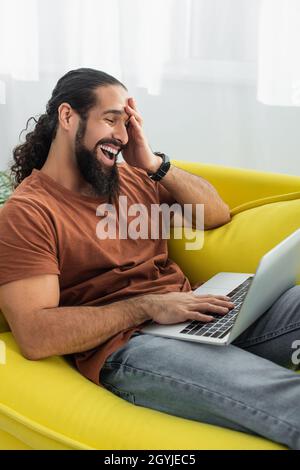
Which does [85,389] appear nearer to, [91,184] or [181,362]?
[181,362]

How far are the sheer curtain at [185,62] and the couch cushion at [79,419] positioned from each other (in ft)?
4.82

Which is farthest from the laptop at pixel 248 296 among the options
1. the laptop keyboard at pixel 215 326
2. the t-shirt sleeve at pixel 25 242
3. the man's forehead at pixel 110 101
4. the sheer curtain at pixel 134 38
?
the sheer curtain at pixel 134 38

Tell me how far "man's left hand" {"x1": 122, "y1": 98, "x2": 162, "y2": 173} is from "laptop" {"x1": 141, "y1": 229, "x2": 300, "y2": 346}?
0.35m

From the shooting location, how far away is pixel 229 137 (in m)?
2.57

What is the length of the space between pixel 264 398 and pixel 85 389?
33 centimetres

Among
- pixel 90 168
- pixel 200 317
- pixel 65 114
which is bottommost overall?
pixel 200 317

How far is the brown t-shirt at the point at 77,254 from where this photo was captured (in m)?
1.34

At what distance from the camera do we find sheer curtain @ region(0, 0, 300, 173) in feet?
7.98

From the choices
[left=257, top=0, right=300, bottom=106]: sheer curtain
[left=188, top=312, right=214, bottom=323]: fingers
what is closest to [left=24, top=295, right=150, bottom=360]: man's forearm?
[left=188, top=312, right=214, bottom=323]: fingers

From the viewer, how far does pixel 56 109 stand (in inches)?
63.9

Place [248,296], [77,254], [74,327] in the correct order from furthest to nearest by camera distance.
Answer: [77,254], [74,327], [248,296]

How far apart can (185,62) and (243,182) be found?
0.85 metres

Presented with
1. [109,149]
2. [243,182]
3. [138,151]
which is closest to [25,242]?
[109,149]

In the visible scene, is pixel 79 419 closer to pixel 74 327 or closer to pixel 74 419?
pixel 74 419
